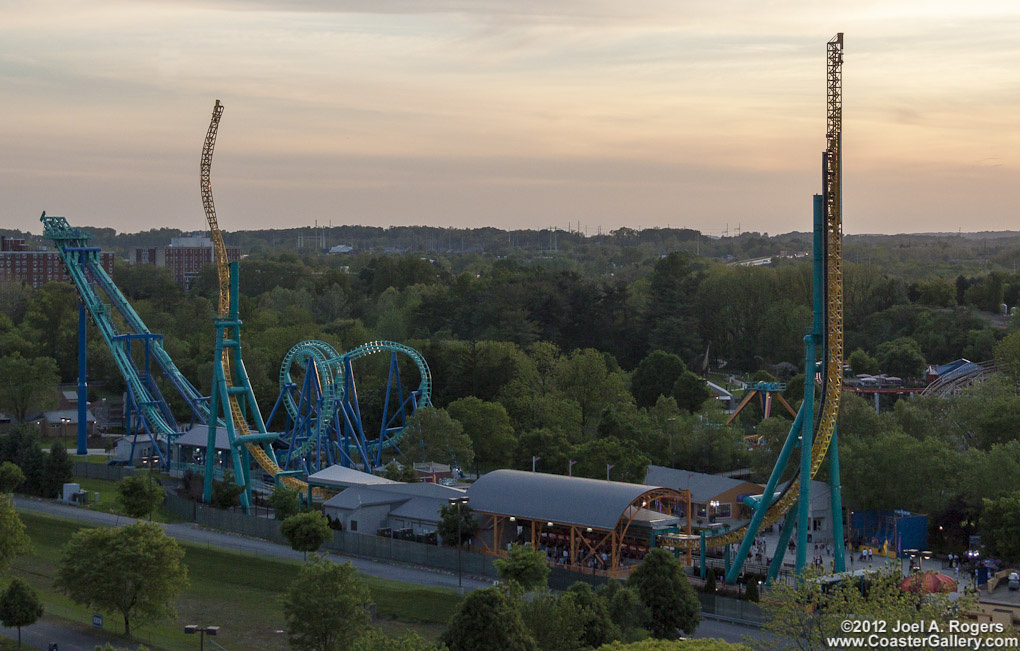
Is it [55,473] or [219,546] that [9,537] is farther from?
[55,473]

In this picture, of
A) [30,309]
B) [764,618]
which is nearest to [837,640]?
[764,618]

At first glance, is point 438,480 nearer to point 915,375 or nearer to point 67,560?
point 67,560

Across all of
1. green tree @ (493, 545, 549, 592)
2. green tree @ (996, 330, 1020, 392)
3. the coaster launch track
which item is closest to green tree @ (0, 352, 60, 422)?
the coaster launch track

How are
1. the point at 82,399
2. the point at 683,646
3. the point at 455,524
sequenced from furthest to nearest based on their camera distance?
the point at 82,399, the point at 455,524, the point at 683,646

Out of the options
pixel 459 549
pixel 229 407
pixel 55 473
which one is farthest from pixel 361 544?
pixel 55 473

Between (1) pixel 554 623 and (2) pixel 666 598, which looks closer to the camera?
(1) pixel 554 623

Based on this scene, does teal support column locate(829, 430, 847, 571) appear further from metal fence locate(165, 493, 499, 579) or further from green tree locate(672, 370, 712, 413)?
green tree locate(672, 370, 712, 413)
